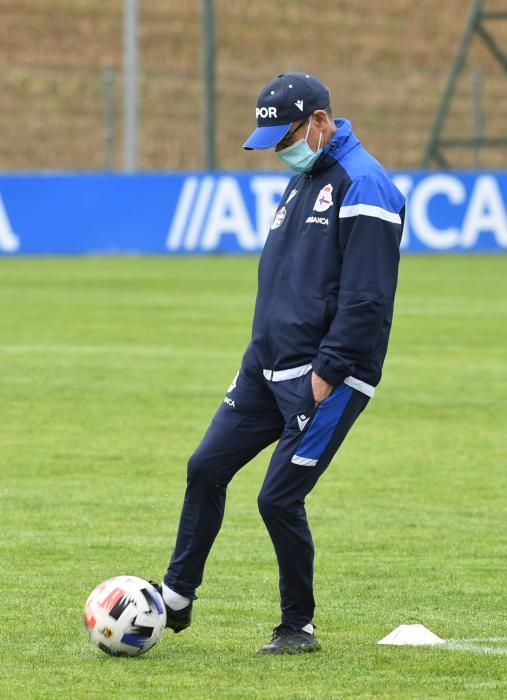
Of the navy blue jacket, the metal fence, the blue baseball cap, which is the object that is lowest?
the metal fence

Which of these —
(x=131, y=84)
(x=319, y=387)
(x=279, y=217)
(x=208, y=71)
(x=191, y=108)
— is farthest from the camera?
(x=191, y=108)

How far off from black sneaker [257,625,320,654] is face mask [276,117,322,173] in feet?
5.78

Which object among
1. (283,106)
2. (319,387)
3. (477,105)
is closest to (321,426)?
(319,387)

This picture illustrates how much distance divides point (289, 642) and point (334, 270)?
4.71ft

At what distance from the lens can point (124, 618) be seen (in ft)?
22.0

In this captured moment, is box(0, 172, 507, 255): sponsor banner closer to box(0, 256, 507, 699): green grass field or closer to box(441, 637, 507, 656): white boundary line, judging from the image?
box(0, 256, 507, 699): green grass field

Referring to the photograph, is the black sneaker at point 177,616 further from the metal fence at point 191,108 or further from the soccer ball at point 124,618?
the metal fence at point 191,108

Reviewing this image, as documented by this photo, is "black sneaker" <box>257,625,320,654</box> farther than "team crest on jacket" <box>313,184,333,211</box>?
Yes

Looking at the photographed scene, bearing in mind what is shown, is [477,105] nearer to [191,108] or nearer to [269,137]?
[191,108]

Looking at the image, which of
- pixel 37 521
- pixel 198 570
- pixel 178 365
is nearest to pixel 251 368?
pixel 198 570

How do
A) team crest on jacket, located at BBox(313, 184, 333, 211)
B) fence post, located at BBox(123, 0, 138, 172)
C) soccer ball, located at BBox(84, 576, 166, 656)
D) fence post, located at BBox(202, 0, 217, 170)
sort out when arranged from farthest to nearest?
fence post, located at BBox(202, 0, 217, 170) < fence post, located at BBox(123, 0, 138, 172) < soccer ball, located at BBox(84, 576, 166, 656) < team crest on jacket, located at BBox(313, 184, 333, 211)

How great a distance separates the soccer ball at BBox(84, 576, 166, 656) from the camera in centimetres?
671

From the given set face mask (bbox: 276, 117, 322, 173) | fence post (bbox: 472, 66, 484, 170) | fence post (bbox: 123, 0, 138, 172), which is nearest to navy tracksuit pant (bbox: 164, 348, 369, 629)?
face mask (bbox: 276, 117, 322, 173)

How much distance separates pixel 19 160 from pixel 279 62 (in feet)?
44.2
